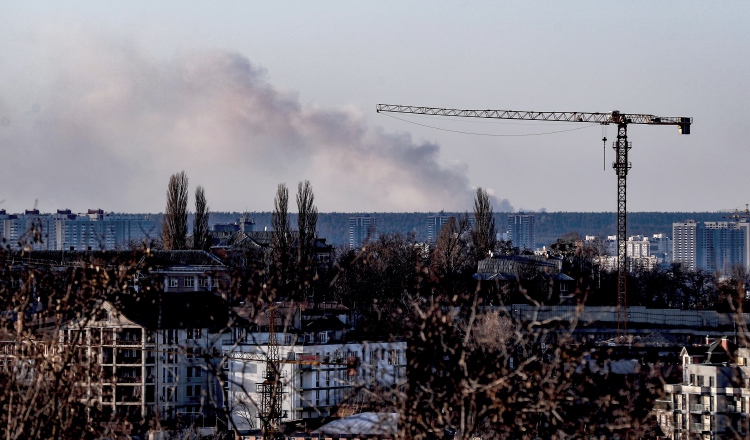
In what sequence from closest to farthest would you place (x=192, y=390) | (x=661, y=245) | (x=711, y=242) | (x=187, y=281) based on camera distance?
(x=192, y=390) < (x=187, y=281) < (x=711, y=242) < (x=661, y=245)

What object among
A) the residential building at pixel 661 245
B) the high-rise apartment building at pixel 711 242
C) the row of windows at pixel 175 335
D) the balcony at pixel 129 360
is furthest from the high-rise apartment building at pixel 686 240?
the balcony at pixel 129 360

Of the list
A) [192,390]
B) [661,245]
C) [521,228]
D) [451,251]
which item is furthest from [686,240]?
[192,390]

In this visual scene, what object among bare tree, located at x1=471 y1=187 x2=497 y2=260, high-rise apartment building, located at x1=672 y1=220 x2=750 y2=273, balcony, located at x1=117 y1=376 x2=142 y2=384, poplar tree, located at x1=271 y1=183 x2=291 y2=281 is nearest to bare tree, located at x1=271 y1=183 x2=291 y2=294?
poplar tree, located at x1=271 y1=183 x2=291 y2=281

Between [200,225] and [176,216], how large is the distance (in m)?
1.39

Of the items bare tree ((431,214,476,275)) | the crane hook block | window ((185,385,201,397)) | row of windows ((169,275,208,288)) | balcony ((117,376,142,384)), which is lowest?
window ((185,385,201,397))

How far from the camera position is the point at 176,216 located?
135ft

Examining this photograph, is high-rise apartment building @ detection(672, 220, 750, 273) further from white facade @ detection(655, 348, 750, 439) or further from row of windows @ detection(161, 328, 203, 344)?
white facade @ detection(655, 348, 750, 439)

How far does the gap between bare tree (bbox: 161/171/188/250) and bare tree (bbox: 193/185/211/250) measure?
71 cm

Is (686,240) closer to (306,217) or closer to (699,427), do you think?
(306,217)

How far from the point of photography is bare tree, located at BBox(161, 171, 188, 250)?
4031 cm

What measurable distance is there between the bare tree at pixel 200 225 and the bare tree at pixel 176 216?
706 millimetres

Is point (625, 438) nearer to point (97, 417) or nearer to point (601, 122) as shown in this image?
point (97, 417)

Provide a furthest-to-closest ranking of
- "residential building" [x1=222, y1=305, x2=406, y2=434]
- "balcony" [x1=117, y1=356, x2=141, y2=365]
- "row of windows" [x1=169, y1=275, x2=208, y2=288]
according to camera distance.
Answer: "row of windows" [x1=169, y1=275, x2=208, y2=288]
"balcony" [x1=117, y1=356, x2=141, y2=365]
"residential building" [x1=222, y1=305, x2=406, y2=434]

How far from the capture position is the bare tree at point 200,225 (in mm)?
41938
